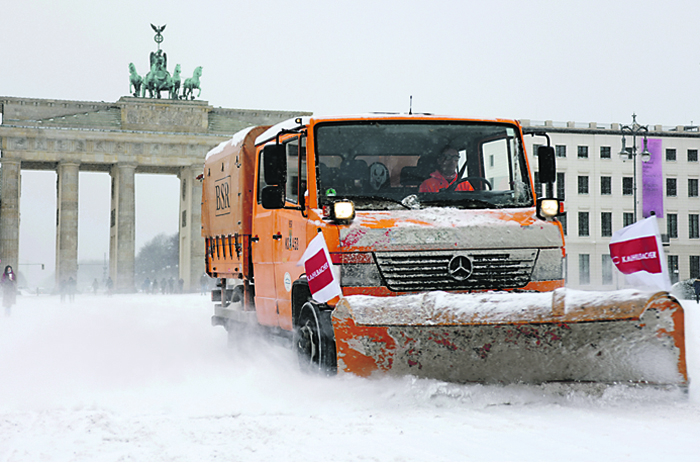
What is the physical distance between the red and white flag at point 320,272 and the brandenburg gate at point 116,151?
176 ft

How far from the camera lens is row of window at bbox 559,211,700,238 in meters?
65.3

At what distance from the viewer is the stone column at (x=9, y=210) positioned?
2405 inches

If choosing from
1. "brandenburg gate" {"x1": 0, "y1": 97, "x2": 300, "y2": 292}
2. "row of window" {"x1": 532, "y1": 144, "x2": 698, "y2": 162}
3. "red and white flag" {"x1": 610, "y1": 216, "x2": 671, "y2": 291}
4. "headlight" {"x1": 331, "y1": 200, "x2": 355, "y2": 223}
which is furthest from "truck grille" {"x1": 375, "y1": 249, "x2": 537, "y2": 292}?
"row of window" {"x1": 532, "y1": 144, "x2": 698, "y2": 162}

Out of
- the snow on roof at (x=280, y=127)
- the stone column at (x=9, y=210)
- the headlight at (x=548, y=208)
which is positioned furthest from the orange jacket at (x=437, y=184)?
the stone column at (x=9, y=210)

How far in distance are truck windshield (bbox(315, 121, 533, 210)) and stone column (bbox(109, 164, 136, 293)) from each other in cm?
5644

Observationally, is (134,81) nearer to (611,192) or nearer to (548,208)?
(611,192)

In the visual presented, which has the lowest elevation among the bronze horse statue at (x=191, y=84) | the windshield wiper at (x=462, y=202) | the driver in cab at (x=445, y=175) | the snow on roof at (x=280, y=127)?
the windshield wiper at (x=462, y=202)

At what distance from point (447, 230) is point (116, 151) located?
5948 centimetres

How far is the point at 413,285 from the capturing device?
736 centimetres

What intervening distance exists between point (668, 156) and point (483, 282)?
62.2 m

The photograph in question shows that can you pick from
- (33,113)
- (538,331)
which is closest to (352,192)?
(538,331)

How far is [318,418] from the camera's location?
6.43 m

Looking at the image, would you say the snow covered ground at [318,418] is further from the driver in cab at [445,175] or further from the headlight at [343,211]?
the driver in cab at [445,175]

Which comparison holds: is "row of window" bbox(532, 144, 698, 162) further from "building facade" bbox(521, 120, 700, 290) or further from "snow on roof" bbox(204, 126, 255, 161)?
"snow on roof" bbox(204, 126, 255, 161)
